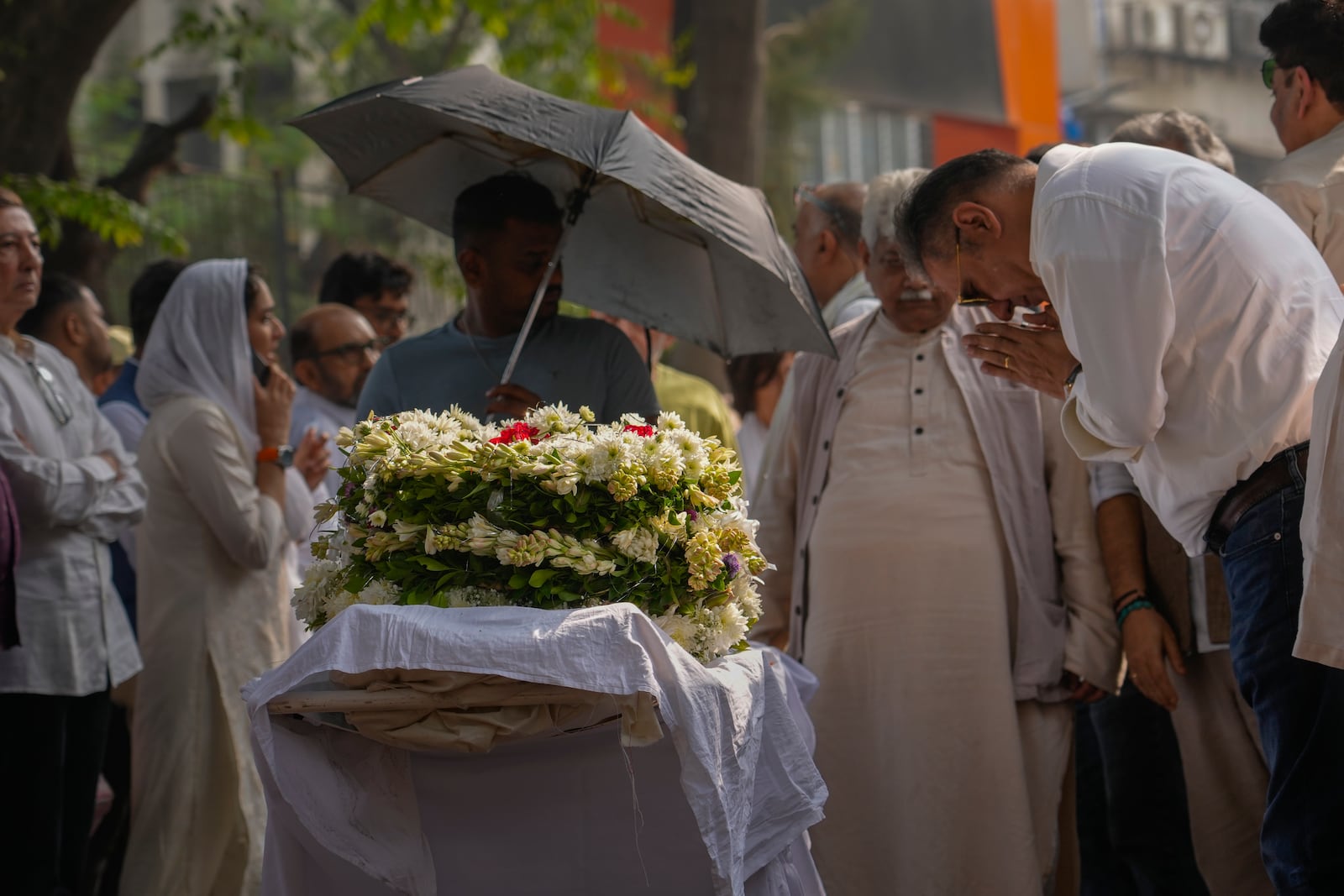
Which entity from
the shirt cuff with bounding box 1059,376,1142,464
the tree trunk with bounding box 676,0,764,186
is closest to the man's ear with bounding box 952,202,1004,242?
the shirt cuff with bounding box 1059,376,1142,464

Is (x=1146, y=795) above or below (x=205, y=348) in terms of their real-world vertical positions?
below

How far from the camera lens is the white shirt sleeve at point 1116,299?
3.19 m

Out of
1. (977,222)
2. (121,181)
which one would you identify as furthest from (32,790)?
(121,181)

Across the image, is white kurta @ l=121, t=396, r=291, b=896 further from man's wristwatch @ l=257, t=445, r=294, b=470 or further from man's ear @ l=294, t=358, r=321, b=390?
man's ear @ l=294, t=358, r=321, b=390

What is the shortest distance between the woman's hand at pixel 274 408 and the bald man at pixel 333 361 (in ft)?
3.07

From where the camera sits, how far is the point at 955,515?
4621mm

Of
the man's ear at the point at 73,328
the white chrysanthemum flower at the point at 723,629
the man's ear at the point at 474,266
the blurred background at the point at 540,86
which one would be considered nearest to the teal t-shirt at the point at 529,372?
the man's ear at the point at 474,266

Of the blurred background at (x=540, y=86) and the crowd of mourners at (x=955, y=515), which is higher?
the blurred background at (x=540, y=86)

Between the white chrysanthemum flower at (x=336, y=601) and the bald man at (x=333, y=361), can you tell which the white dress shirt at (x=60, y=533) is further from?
the white chrysanthemum flower at (x=336, y=601)

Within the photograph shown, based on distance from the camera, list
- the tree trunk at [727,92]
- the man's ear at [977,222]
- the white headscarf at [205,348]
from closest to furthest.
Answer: the man's ear at [977,222], the white headscarf at [205,348], the tree trunk at [727,92]

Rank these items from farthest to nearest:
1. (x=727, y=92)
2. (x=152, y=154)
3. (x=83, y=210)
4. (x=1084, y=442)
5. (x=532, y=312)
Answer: (x=727, y=92) < (x=152, y=154) < (x=83, y=210) < (x=532, y=312) < (x=1084, y=442)

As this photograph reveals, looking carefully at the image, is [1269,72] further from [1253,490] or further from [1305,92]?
[1253,490]

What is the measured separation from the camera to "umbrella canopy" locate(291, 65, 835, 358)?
4.13 metres

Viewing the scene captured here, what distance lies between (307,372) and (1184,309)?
430 centimetres
